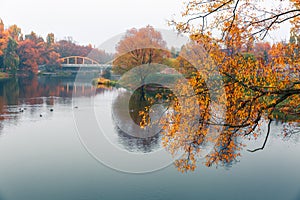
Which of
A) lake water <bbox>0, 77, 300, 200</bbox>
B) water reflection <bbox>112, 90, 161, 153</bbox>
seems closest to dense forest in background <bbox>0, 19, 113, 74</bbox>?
water reflection <bbox>112, 90, 161, 153</bbox>

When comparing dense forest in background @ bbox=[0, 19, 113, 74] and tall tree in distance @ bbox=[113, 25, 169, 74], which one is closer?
tall tree in distance @ bbox=[113, 25, 169, 74]

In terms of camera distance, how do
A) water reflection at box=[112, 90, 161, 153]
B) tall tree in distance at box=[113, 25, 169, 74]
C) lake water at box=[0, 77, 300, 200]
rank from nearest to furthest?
lake water at box=[0, 77, 300, 200], water reflection at box=[112, 90, 161, 153], tall tree in distance at box=[113, 25, 169, 74]

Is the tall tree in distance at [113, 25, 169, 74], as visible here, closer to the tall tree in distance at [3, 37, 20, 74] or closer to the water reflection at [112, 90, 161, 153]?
the water reflection at [112, 90, 161, 153]

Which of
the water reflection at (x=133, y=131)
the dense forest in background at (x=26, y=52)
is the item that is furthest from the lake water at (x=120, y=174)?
the dense forest in background at (x=26, y=52)

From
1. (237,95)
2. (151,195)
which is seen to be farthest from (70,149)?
(237,95)

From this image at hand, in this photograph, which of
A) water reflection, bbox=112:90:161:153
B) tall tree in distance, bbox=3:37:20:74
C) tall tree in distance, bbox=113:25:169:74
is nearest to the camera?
water reflection, bbox=112:90:161:153

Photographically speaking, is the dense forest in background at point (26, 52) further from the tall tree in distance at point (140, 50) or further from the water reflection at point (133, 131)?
the water reflection at point (133, 131)

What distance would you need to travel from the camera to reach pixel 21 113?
1037 inches

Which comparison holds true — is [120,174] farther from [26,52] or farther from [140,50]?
[26,52]

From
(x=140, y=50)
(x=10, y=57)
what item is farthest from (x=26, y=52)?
(x=140, y=50)

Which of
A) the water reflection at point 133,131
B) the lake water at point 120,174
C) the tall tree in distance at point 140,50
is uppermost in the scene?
the tall tree in distance at point 140,50

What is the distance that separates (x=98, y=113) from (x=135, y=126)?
6.17 metres

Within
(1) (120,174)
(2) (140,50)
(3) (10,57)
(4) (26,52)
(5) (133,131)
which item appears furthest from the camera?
(4) (26,52)

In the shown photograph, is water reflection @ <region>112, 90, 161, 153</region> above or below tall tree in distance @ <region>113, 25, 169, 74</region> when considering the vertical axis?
below
